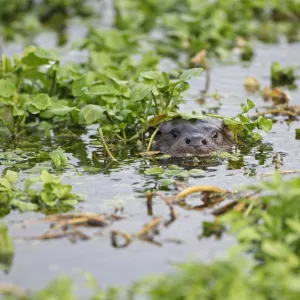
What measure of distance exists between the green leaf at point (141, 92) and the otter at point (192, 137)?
1.84 ft

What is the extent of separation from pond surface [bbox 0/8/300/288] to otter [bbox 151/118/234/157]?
29cm

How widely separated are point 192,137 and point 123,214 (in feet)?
6.30

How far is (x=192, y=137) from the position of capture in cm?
816

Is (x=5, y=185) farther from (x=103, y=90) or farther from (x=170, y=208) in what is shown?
(x=103, y=90)

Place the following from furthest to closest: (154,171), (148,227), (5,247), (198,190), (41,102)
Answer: (41,102), (154,171), (198,190), (148,227), (5,247)

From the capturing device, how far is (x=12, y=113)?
8594mm

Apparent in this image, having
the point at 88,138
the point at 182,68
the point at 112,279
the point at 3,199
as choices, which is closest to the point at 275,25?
the point at 182,68

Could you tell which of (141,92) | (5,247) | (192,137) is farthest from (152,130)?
(5,247)

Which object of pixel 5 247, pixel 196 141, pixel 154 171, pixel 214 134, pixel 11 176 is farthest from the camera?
pixel 214 134

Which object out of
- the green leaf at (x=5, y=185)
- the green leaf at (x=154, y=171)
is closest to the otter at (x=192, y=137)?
the green leaf at (x=154, y=171)

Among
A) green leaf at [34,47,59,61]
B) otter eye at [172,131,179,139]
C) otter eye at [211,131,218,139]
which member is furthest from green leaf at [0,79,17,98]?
otter eye at [211,131,218,139]

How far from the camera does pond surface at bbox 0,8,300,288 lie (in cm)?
552

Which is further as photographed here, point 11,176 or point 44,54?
point 44,54

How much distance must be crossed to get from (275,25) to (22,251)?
9.89 meters
